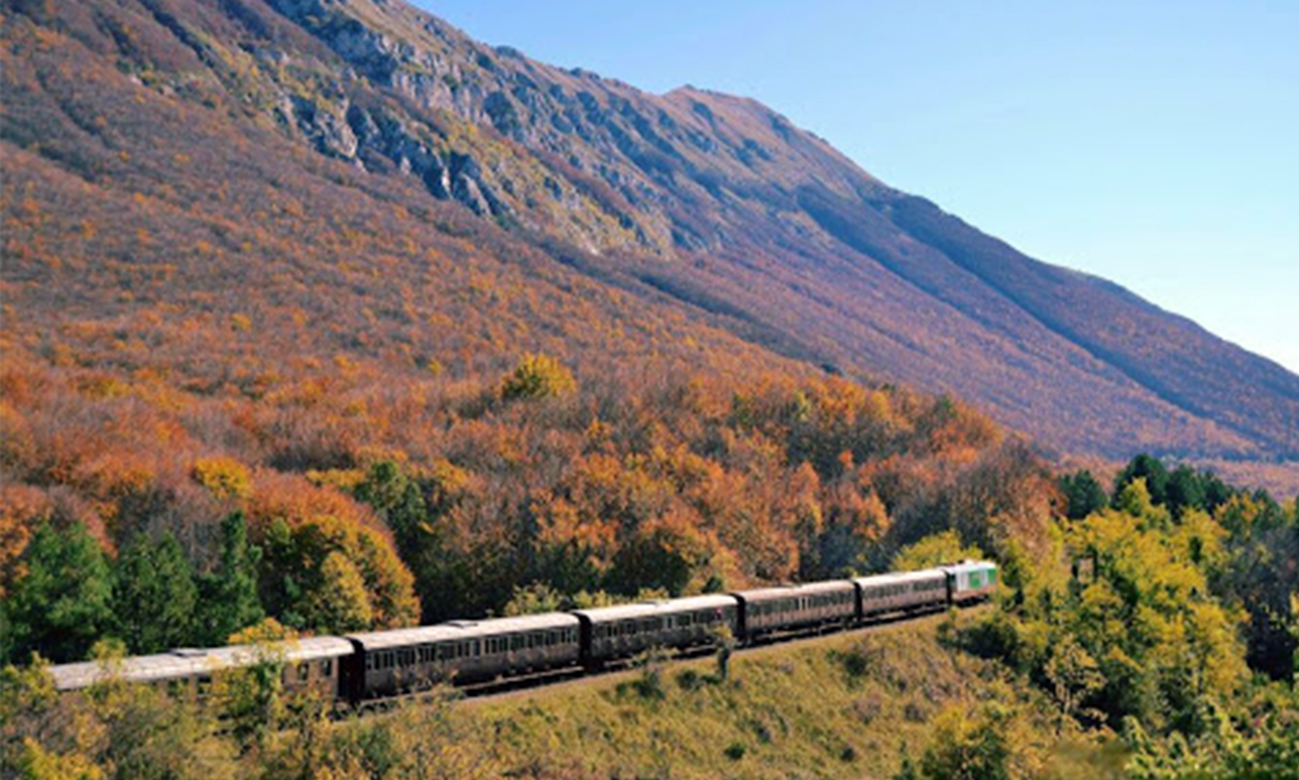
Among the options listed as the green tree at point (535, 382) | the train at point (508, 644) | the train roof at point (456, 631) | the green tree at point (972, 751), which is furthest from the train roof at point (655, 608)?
the green tree at point (535, 382)

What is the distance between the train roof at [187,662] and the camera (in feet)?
113

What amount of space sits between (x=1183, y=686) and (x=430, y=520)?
163ft

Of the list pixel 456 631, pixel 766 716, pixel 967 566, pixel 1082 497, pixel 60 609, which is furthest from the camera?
pixel 1082 497

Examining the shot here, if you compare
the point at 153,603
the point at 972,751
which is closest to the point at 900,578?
the point at 972,751

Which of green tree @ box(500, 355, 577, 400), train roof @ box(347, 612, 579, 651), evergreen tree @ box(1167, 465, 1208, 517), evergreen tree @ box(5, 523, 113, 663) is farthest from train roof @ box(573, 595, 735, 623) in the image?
evergreen tree @ box(1167, 465, 1208, 517)

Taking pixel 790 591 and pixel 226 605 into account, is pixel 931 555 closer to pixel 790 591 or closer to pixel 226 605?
pixel 790 591

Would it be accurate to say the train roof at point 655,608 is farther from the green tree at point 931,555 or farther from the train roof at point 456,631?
the green tree at point 931,555

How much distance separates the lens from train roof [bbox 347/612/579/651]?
41125 mm

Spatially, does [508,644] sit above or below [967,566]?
below

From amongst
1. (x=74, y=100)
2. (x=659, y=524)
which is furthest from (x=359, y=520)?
(x=74, y=100)

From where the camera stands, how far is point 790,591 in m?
59.0

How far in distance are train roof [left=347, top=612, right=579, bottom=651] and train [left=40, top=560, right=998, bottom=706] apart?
1.7 inches

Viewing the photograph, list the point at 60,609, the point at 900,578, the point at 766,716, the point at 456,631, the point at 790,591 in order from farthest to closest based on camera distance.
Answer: the point at 900,578 < the point at 790,591 < the point at 60,609 < the point at 766,716 < the point at 456,631

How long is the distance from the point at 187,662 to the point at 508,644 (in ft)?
39.5
